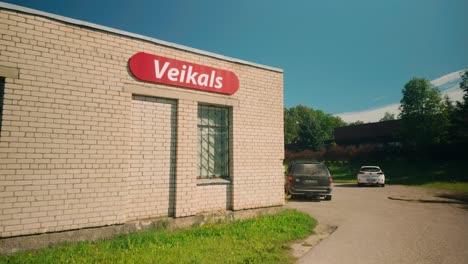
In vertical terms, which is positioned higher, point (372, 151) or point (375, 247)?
point (372, 151)

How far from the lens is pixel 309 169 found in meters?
11.2

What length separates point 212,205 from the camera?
21.7ft

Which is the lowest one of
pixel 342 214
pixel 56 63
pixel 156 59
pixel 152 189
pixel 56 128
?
pixel 342 214

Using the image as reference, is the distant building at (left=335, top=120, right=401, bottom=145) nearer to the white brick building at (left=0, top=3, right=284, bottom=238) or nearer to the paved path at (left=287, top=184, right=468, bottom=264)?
the paved path at (left=287, top=184, right=468, bottom=264)

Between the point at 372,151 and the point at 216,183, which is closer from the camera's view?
the point at 216,183

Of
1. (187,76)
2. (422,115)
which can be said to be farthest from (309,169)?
(422,115)

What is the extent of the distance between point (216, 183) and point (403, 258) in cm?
401

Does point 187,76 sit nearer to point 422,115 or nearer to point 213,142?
point 213,142

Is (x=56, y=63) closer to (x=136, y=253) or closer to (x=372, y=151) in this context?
(x=136, y=253)

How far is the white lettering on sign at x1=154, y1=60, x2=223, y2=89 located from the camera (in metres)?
6.00

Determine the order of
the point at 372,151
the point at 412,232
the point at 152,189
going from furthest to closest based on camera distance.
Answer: the point at 372,151
the point at 412,232
the point at 152,189

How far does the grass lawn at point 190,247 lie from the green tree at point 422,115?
27368mm

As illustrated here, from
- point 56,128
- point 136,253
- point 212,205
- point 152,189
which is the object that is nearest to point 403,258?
point 212,205

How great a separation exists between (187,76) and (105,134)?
7.35 ft
